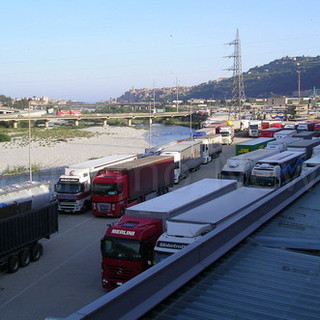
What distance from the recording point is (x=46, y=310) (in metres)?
9.47

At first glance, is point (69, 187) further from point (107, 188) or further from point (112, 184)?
point (112, 184)

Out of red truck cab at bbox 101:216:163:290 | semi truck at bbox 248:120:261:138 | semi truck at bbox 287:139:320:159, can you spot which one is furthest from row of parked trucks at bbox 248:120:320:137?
red truck cab at bbox 101:216:163:290

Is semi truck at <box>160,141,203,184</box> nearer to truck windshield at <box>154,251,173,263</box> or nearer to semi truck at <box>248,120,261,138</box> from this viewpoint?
truck windshield at <box>154,251,173,263</box>

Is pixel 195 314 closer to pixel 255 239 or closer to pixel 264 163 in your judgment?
pixel 255 239

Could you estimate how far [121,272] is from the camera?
9.78 m

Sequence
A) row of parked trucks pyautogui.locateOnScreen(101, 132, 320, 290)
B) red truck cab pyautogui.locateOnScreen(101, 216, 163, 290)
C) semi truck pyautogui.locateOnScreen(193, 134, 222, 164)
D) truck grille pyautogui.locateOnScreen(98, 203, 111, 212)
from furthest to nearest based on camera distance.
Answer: semi truck pyautogui.locateOnScreen(193, 134, 222, 164) → truck grille pyautogui.locateOnScreen(98, 203, 111, 212) → red truck cab pyautogui.locateOnScreen(101, 216, 163, 290) → row of parked trucks pyautogui.locateOnScreen(101, 132, 320, 290)

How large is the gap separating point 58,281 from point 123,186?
21.2 ft

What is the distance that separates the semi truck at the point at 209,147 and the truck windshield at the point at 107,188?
47.8ft

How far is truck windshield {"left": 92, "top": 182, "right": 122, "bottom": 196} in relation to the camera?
1688cm

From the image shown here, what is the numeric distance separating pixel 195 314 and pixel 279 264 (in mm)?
1950

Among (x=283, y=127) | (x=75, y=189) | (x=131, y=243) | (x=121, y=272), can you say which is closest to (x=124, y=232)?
(x=131, y=243)

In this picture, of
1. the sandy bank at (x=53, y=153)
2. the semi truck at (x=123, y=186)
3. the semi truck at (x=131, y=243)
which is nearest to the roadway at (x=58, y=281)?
the semi truck at (x=131, y=243)

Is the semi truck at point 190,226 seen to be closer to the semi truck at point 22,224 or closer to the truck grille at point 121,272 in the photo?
the truck grille at point 121,272

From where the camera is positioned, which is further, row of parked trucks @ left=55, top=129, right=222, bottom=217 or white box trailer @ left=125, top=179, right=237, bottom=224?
row of parked trucks @ left=55, top=129, right=222, bottom=217
